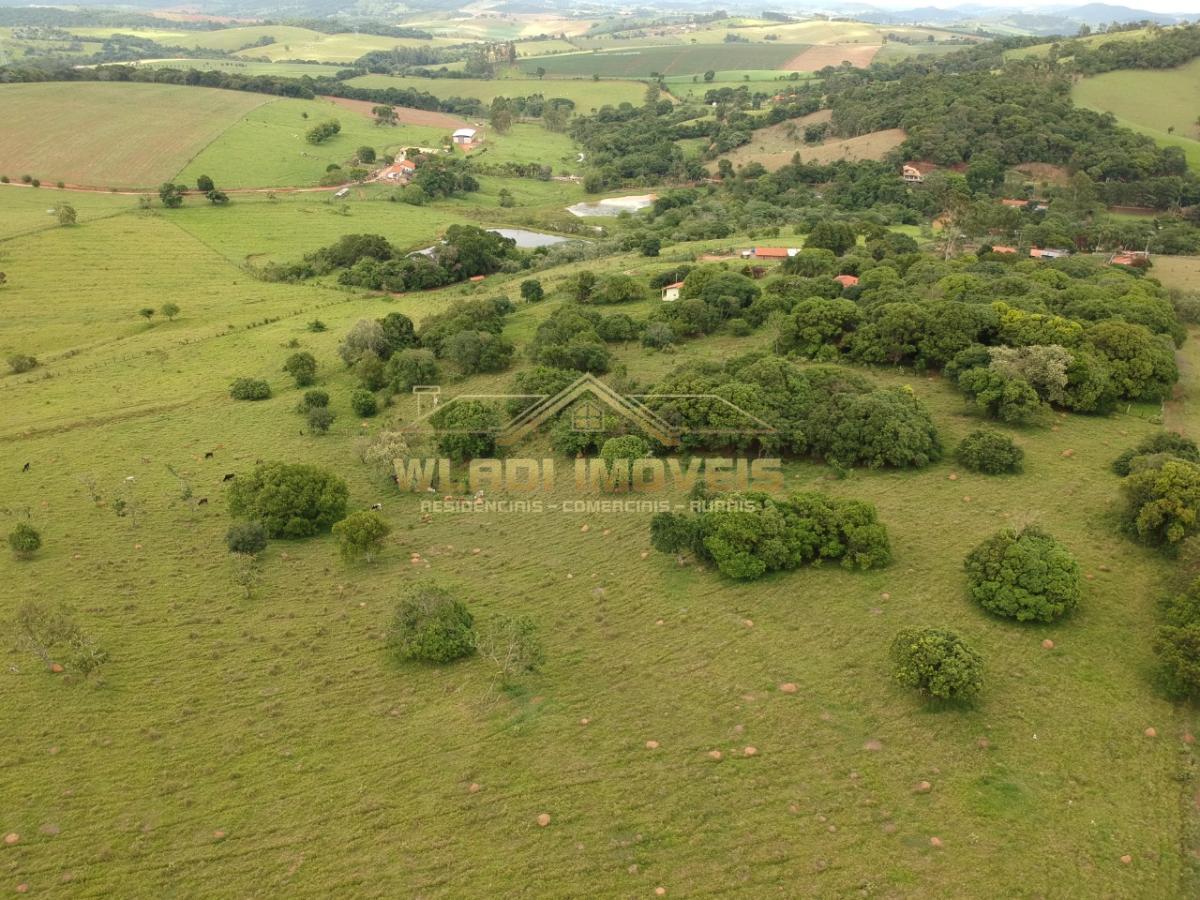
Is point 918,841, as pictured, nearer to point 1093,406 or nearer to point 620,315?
point 1093,406

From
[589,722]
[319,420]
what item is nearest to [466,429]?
[319,420]

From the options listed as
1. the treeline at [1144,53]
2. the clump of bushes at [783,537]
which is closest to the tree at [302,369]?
the clump of bushes at [783,537]

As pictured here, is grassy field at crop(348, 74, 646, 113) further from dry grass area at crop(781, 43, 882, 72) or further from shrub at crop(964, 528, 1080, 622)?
shrub at crop(964, 528, 1080, 622)

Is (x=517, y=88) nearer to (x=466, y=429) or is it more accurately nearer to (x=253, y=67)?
(x=253, y=67)

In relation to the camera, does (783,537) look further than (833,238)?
No

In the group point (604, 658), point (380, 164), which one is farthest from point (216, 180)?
point (604, 658)
